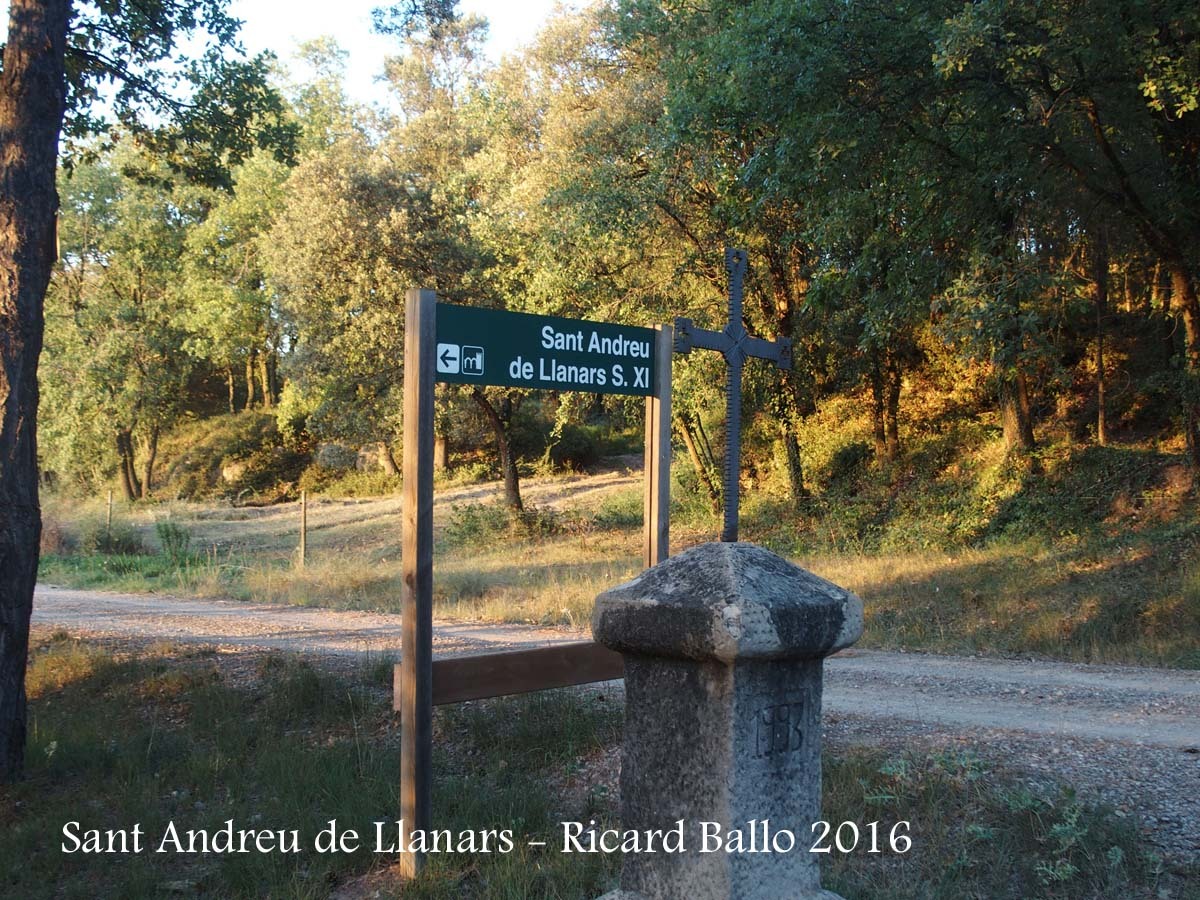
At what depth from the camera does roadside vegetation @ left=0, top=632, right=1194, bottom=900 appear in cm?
473

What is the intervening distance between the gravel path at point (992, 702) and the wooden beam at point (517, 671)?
1.75 meters

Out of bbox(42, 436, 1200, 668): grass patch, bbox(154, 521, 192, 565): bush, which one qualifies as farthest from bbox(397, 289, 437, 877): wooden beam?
bbox(154, 521, 192, 565): bush

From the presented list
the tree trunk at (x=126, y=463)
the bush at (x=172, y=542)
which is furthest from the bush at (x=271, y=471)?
the bush at (x=172, y=542)

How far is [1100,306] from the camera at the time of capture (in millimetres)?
19234

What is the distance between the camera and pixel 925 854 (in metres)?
4.87

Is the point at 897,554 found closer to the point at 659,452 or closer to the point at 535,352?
the point at 659,452

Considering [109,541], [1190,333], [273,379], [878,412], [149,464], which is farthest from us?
[273,379]

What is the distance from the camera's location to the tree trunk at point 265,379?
4216 centimetres

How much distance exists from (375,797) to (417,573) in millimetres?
1880

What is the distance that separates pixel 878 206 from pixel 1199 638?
6320 millimetres

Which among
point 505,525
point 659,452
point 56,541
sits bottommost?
point 56,541

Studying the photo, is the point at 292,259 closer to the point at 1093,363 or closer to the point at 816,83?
the point at 816,83

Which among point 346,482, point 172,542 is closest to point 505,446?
point 172,542

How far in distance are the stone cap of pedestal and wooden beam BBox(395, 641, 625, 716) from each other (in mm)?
2576
